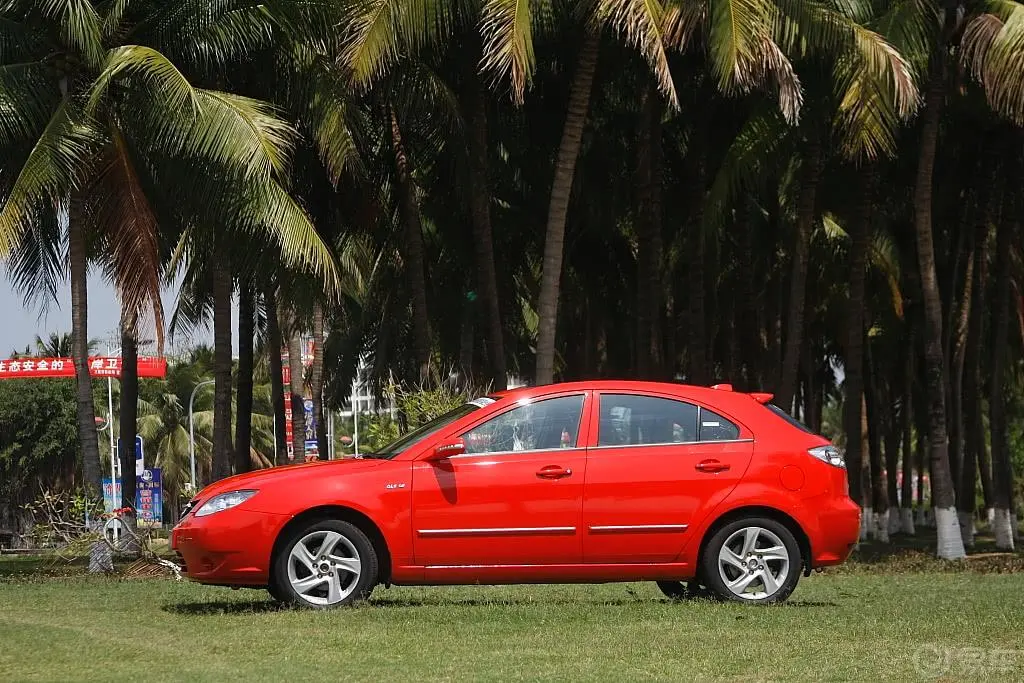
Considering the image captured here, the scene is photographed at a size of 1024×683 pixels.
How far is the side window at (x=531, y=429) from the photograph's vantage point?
10391mm

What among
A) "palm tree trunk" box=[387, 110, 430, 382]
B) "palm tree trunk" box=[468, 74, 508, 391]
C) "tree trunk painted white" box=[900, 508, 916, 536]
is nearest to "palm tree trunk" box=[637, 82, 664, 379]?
"palm tree trunk" box=[468, 74, 508, 391]

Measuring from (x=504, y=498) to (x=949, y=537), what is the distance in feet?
45.1

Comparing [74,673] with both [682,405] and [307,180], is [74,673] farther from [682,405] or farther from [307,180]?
[307,180]

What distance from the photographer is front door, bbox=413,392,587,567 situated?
10172 mm

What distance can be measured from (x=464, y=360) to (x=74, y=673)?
1078 inches

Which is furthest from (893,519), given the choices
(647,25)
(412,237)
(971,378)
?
(647,25)

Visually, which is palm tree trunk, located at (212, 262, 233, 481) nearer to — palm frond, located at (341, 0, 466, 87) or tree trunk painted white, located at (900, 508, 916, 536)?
palm frond, located at (341, 0, 466, 87)

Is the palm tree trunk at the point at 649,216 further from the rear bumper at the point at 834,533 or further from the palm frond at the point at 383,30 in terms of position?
the rear bumper at the point at 834,533

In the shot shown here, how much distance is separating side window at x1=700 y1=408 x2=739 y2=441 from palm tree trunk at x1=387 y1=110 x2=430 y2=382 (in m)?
12.7

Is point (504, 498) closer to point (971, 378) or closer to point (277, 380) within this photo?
point (971, 378)

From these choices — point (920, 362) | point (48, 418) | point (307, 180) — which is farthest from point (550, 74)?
point (48, 418)

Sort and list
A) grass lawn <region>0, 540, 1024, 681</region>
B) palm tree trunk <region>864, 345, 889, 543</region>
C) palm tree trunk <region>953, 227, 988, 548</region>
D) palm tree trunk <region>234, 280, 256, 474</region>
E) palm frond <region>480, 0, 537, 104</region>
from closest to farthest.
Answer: grass lawn <region>0, 540, 1024, 681</region>
palm frond <region>480, 0, 537, 104</region>
palm tree trunk <region>234, 280, 256, 474</region>
palm tree trunk <region>953, 227, 988, 548</region>
palm tree trunk <region>864, 345, 889, 543</region>

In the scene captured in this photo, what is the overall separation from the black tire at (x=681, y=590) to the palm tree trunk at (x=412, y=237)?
11.7 meters

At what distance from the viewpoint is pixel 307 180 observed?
73.5ft
